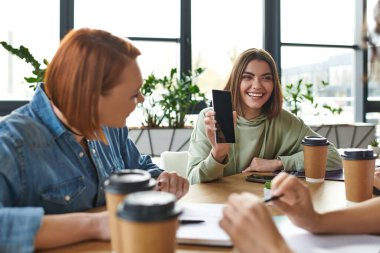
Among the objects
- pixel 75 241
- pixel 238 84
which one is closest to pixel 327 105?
pixel 238 84

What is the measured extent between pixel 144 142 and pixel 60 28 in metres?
1.25

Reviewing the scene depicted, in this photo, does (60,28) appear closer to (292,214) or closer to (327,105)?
(327,105)

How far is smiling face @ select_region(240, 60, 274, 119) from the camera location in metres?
2.18

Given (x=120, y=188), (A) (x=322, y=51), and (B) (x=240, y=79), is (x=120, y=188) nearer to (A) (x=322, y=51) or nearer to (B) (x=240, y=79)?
(B) (x=240, y=79)

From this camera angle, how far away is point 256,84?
2176 millimetres

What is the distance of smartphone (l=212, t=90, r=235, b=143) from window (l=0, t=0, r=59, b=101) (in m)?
2.51

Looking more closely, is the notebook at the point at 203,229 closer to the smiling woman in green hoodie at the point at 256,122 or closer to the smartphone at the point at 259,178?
the smartphone at the point at 259,178

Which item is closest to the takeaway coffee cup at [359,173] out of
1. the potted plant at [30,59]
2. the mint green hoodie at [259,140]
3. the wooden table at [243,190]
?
the wooden table at [243,190]

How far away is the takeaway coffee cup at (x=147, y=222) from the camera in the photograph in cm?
61

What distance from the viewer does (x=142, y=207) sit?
61 centimetres

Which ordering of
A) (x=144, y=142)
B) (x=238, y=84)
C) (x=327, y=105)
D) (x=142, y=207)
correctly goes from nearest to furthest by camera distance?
1. (x=142, y=207)
2. (x=238, y=84)
3. (x=144, y=142)
4. (x=327, y=105)

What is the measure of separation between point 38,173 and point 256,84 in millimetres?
1363

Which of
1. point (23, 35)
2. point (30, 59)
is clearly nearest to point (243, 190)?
point (30, 59)

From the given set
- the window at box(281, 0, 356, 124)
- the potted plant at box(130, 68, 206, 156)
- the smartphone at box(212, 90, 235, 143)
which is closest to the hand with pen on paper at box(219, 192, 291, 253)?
the smartphone at box(212, 90, 235, 143)
